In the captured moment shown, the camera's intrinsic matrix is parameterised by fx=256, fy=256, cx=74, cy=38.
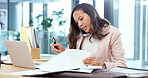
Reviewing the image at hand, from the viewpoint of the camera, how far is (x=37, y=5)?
5090 mm

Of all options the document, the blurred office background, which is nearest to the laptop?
the document

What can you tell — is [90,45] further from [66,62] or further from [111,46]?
[66,62]

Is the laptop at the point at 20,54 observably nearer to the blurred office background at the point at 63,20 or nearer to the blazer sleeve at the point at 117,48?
the blazer sleeve at the point at 117,48

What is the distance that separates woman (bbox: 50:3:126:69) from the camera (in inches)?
80.7

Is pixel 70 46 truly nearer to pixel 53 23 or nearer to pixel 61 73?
pixel 61 73

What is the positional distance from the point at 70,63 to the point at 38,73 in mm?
201

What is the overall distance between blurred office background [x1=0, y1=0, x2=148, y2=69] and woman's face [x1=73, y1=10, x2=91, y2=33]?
177 cm

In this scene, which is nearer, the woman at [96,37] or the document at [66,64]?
the document at [66,64]

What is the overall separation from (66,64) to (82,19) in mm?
918

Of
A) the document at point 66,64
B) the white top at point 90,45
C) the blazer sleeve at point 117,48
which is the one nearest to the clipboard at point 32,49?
the white top at point 90,45

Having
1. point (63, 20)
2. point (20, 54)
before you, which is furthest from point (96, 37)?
point (63, 20)

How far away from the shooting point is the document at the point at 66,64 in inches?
48.8

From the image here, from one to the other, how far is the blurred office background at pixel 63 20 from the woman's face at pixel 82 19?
1.77m

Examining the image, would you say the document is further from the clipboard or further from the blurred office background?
the blurred office background
